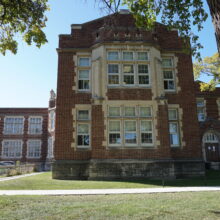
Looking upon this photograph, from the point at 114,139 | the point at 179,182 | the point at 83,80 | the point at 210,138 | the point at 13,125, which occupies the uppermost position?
the point at 13,125

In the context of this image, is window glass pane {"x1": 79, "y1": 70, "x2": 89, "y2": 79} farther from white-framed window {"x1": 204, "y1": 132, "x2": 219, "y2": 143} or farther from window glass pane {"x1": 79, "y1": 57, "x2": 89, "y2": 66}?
white-framed window {"x1": 204, "y1": 132, "x2": 219, "y2": 143}

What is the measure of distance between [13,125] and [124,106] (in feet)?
94.1

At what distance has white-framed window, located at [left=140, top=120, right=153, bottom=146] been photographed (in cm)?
1367

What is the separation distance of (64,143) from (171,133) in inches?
263

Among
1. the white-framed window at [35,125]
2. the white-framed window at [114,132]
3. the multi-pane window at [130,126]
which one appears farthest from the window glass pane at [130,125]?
the white-framed window at [35,125]

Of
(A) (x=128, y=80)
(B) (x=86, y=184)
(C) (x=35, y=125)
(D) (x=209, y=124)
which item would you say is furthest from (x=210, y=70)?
(C) (x=35, y=125)

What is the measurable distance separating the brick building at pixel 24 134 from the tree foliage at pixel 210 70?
2300 cm

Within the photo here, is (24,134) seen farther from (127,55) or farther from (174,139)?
(174,139)

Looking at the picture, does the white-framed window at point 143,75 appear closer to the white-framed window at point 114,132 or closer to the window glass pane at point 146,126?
the window glass pane at point 146,126

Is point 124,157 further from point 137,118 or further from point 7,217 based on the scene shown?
point 7,217

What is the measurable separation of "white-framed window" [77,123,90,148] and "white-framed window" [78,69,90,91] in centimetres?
236

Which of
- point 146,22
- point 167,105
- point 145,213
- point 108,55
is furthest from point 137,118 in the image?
point 145,213

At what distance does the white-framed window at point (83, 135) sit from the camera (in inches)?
568

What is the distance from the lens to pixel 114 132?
45.0 feet
